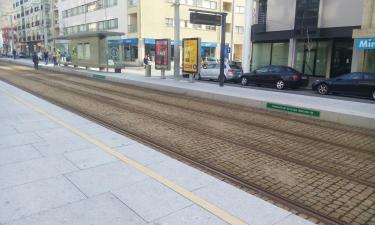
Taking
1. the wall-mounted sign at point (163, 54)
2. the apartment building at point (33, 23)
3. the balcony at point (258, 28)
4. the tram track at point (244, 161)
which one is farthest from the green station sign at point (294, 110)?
the apartment building at point (33, 23)

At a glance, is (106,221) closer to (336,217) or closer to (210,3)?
(336,217)

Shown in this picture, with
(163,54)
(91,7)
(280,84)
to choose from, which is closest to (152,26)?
(91,7)

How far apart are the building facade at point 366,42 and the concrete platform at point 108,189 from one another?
1737cm

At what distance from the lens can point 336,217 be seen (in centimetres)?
391

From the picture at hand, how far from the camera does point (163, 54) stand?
2220 cm

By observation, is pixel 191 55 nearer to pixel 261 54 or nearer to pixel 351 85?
pixel 351 85

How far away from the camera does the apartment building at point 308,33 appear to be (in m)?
21.7

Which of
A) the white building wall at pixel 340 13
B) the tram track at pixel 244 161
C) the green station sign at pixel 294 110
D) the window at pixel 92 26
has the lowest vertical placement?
the tram track at pixel 244 161

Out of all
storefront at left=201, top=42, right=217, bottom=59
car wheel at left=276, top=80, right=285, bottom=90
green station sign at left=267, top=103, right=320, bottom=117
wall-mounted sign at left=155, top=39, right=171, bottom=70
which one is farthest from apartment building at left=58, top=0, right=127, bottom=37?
green station sign at left=267, top=103, right=320, bottom=117

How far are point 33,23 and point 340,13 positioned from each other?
278 ft

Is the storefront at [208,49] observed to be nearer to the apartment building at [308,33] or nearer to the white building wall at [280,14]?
the apartment building at [308,33]

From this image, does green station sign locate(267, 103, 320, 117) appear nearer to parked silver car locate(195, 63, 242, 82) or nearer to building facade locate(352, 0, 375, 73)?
building facade locate(352, 0, 375, 73)

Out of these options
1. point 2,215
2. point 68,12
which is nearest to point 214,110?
point 2,215

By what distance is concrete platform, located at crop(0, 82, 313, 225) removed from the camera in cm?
370
